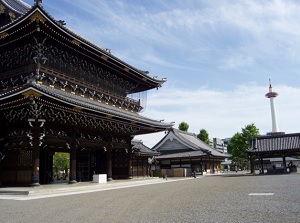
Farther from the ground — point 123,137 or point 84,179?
point 123,137

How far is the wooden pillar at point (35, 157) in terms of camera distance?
19.3 meters

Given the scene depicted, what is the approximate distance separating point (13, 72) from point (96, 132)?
8.37 meters

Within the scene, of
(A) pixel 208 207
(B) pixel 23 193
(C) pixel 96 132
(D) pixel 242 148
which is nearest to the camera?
(A) pixel 208 207

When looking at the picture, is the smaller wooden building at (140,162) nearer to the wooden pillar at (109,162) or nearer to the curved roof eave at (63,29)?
the wooden pillar at (109,162)

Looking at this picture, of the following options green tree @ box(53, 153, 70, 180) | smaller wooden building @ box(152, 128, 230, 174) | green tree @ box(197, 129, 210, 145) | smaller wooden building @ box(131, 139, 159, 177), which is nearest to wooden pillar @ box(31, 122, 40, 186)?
smaller wooden building @ box(131, 139, 159, 177)

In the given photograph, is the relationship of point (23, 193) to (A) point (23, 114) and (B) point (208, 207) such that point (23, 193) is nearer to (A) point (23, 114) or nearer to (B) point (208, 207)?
(A) point (23, 114)

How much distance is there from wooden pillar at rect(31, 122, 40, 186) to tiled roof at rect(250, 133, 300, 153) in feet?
106

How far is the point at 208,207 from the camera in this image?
1052cm

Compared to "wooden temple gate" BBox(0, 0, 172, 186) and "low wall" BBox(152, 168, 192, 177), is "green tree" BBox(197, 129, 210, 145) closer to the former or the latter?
"low wall" BBox(152, 168, 192, 177)

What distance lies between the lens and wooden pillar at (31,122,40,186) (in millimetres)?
19328

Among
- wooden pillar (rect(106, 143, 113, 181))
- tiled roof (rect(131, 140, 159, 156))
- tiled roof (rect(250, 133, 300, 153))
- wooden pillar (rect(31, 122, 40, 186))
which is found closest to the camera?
wooden pillar (rect(31, 122, 40, 186))

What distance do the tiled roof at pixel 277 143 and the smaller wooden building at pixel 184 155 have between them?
8.18m

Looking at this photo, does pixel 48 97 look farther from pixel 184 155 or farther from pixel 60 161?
pixel 60 161

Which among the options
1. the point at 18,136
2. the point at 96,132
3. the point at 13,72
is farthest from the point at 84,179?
the point at 13,72
